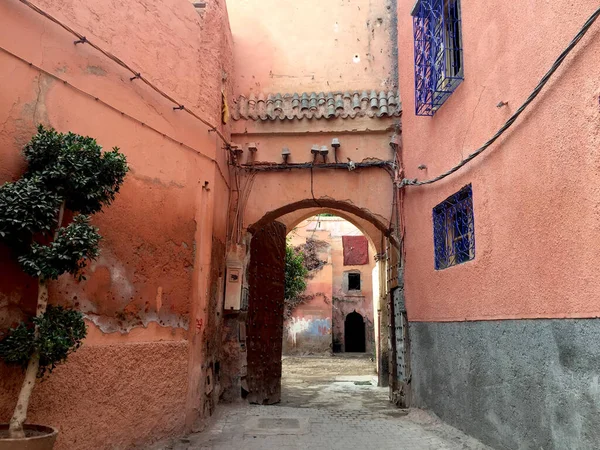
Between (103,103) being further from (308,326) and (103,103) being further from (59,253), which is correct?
(308,326)

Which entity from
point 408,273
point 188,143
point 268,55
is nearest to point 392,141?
point 408,273

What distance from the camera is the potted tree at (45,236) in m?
3.32

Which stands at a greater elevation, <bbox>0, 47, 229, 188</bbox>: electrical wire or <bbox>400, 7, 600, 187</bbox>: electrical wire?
<bbox>0, 47, 229, 188</bbox>: electrical wire

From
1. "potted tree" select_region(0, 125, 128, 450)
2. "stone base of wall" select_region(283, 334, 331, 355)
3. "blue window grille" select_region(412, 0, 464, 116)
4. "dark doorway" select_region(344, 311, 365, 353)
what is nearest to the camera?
"potted tree" select_region(0, 125, 128, 450)

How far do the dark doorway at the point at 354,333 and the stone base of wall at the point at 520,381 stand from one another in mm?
21275

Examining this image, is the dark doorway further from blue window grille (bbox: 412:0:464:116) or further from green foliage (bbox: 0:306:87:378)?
green foliage (bbox: 0:306:87:378)

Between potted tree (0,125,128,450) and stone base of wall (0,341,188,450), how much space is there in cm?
38

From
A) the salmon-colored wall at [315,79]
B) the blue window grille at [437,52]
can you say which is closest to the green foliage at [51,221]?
the blue window grille at [437,52]

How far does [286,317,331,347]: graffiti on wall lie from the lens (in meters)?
24.5

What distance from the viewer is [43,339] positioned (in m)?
3.40

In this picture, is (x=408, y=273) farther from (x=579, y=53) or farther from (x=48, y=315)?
(x=48, y=315)

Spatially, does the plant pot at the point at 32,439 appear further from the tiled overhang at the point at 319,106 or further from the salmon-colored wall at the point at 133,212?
the tiled overhang at the point at 319,106

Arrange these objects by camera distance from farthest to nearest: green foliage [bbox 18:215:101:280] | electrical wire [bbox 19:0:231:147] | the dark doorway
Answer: the dark doorway < electrical wire [bbox 19:0:231:147] < green foliage [bbox 18:215:101:280]

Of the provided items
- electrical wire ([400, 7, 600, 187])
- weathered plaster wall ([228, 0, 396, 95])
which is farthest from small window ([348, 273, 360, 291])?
electrical wire ([400, 7, 600, 187])
